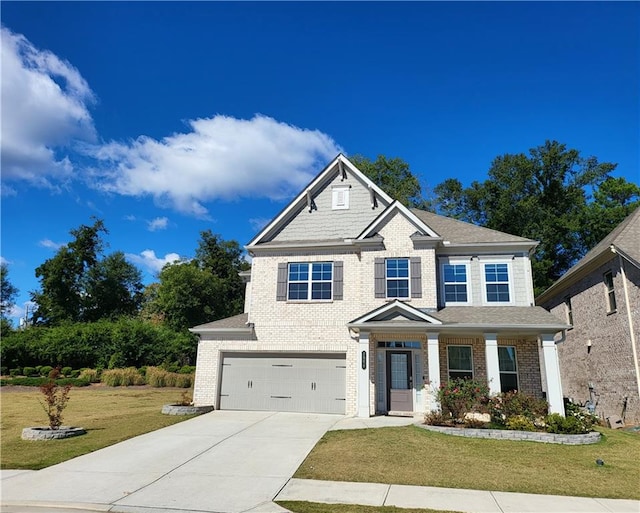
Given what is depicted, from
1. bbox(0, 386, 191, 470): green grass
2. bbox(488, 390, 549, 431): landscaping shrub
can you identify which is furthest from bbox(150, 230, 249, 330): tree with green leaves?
bbox(488, 390, 549, 431): landscaping shrub

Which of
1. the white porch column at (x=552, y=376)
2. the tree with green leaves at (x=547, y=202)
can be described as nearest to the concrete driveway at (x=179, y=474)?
the white porch column at (x=552, y=376)

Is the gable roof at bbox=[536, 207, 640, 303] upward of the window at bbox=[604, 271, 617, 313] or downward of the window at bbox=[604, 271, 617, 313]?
upward

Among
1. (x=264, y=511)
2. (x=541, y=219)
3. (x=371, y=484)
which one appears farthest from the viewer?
(x=541, y=219)

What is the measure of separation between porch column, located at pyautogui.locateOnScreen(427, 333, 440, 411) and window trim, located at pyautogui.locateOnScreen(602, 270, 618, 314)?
284 inches

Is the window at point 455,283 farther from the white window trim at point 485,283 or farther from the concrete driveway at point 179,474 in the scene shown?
the concrete driveway at point 179,474

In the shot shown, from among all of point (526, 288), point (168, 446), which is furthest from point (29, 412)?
point (526, 288)

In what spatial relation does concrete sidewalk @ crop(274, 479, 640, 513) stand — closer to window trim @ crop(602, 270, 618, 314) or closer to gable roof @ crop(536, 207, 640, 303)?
gable roof @ crop(536, 207, 640, 303)

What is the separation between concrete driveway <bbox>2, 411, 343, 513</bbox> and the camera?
682 centimetres

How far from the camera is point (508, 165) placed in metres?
37.2

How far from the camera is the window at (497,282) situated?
16.4 meters

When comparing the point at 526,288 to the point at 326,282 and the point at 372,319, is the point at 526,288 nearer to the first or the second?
the point at 372,319

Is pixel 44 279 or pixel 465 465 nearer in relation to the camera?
pixel 465 465

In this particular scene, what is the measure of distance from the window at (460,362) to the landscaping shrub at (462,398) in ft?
8.07

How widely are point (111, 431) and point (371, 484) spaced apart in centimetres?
867
